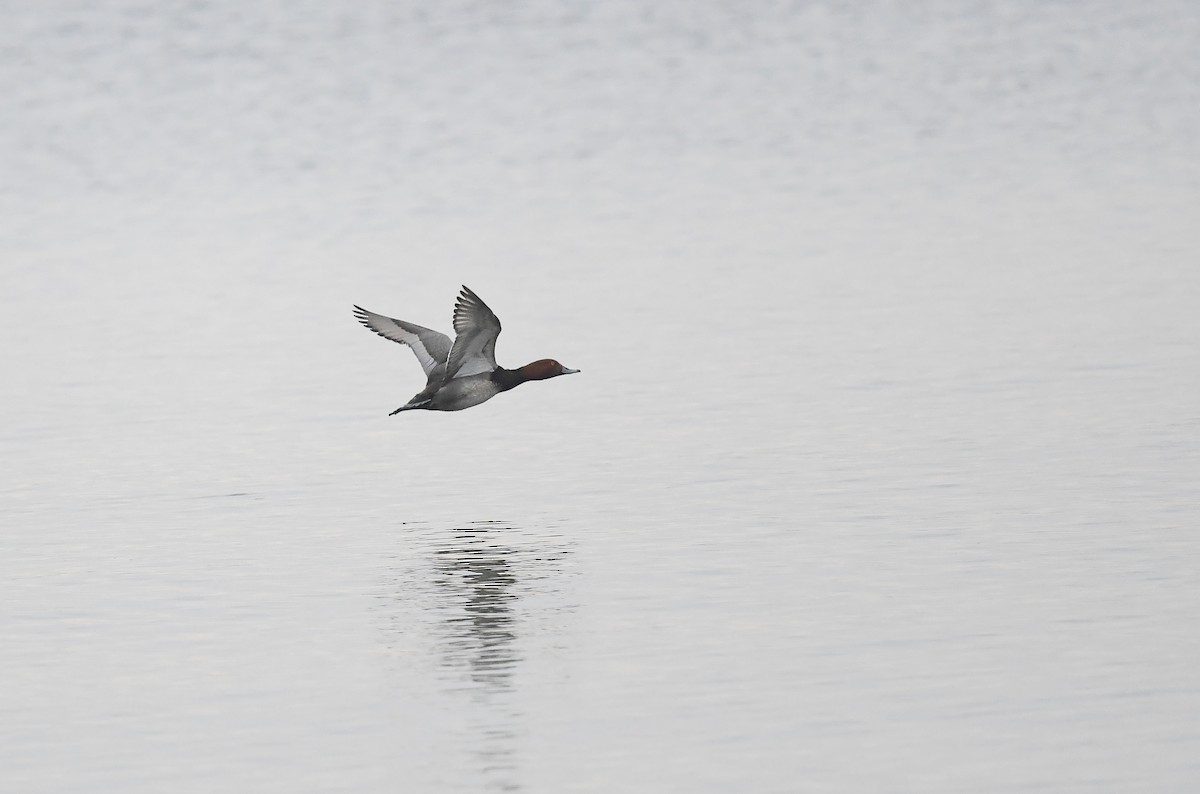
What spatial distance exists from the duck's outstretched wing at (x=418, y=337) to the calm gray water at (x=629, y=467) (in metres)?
0.81

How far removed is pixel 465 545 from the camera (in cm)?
1625

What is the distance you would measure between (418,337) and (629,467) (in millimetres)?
2117

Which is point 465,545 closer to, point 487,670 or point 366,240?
point 487,670

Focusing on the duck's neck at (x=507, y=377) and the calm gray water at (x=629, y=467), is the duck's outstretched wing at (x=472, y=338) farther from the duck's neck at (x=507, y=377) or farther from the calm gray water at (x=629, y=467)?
the calm gray water at (x=629, y=467)

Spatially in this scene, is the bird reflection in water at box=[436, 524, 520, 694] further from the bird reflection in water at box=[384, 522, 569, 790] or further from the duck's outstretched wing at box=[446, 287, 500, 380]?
the duck's outstretched wing at box=[446, 287, 500, 380]

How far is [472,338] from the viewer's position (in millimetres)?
18438

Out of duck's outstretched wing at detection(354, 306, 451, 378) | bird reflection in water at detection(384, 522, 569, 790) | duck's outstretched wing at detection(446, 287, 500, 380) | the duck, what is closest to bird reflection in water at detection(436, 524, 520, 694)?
bird reflection in water at detection(384, 522, 569, 790)

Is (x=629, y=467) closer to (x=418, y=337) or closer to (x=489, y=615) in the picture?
(x=418, y=337)

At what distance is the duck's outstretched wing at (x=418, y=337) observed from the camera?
19266 millimetres

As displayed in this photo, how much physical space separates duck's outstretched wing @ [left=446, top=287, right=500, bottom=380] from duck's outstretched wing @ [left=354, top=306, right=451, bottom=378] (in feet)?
0.51

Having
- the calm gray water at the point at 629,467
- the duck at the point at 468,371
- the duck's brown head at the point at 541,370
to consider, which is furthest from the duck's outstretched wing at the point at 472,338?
the calm gray water at the point at 629,467

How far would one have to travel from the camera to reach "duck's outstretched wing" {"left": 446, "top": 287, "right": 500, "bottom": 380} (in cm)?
1805

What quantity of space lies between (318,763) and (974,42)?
1820 inches

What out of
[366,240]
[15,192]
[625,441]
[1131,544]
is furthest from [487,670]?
[15,192]
